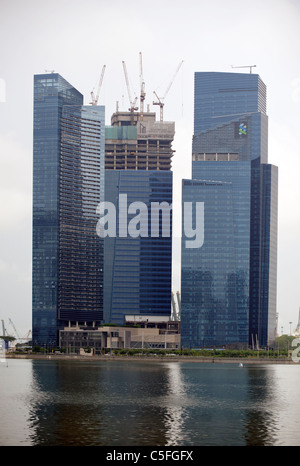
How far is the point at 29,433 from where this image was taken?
287 ft

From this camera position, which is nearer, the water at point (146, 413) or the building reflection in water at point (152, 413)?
the water at point (146, 413)

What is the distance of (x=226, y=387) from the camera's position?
6565 inches

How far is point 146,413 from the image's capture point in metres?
108

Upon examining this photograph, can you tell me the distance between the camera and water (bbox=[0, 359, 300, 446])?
85.6 metres

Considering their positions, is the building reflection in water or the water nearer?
the water

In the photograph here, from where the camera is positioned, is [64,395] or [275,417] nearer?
[275,417]

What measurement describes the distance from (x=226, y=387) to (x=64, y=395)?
1704 inches

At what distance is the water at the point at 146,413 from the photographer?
85.6 metres

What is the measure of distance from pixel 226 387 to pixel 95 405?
2121 inches
